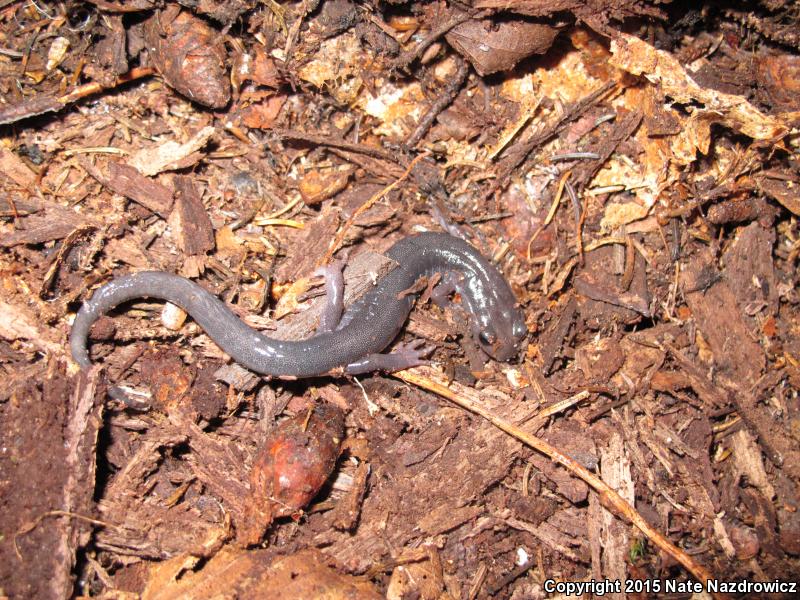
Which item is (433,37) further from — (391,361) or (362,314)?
(391,361)

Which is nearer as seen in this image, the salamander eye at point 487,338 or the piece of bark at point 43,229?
the piece of bark at point 43,229

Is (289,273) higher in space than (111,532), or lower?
higher

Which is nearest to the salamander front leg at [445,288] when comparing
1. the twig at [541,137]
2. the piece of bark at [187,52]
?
the twig at [541,137]

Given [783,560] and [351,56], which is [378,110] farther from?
→ [783,560]

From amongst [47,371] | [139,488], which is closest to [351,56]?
Answer: [47,371]

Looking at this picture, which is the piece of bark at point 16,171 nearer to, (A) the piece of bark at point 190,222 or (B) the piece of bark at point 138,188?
(B) the piece of bark at point 138,188

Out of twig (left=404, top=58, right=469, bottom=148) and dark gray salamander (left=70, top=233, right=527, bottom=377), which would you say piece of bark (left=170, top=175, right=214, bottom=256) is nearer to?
dark gray salamander (left=70, top=233, right=527, bottom=377)

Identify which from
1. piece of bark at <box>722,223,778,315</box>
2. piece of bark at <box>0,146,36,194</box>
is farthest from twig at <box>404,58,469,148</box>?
piece of bark at <box>0,146,36,194</box>
